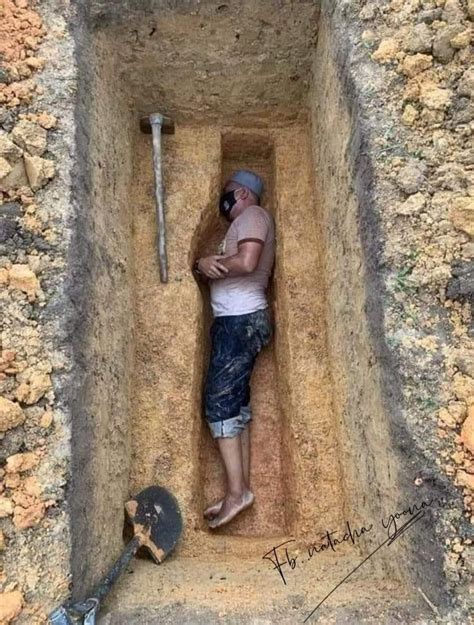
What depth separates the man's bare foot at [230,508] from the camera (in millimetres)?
2652

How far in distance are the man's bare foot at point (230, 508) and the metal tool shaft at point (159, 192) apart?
1.10 metres

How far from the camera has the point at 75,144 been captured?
220 cm

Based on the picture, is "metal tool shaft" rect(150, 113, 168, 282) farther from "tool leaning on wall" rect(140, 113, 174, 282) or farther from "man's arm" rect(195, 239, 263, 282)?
"man's arm" rect(195, 239, 263, 282)

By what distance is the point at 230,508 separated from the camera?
2.67m

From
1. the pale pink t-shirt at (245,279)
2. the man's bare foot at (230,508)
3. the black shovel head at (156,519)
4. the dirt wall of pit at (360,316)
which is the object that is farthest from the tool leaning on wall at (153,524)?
the pale pink t-shirt at (245,279)

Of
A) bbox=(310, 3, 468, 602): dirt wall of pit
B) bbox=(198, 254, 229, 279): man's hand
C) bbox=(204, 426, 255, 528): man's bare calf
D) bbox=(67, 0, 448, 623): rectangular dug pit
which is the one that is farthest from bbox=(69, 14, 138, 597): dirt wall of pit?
bbox=(310, 3, 468, 602): dirt wall of pit

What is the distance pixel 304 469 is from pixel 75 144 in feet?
5.53

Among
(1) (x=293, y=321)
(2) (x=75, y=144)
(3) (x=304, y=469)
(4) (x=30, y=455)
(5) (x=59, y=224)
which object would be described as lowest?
(3) (x=304, y=469)

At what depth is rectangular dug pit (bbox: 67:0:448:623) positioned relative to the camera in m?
2.05

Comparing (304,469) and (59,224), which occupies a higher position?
(59,224)

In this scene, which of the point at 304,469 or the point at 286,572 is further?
the point at 304,469

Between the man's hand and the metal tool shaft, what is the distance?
0.21 meters

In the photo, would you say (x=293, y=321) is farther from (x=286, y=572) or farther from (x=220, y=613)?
(x=220, y=613)

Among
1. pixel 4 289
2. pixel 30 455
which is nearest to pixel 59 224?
pixel 4 289
